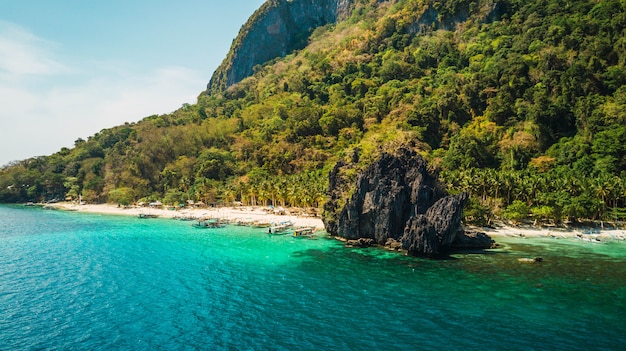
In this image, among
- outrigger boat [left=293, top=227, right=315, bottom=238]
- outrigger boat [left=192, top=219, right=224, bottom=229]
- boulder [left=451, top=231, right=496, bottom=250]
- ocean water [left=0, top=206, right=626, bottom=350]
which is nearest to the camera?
ocean water [left=0, top=206, right=626, bottom=350]

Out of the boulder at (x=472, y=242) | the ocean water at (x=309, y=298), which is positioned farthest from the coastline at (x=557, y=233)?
the boulder at (x=472, y=242)

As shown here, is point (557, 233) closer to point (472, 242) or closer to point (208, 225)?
point (472, 242)

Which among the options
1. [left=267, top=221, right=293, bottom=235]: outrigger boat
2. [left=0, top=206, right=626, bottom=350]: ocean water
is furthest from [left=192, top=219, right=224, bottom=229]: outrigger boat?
[left=0, top=206, right=626, bottom=350]: ocean water

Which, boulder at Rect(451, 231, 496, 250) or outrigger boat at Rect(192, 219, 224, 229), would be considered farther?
outrigger boat at Rect(192, 219, 224, 229)

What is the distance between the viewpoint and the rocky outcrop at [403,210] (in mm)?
56750

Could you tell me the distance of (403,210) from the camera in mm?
62344

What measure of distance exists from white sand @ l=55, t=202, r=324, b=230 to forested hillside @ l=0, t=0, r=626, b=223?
5383mm

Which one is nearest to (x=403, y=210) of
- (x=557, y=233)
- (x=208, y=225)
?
(x=557, y=233)

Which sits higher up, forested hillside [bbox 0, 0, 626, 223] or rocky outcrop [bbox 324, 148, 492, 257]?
forested hillside [bbox 0, 0, 626, 223]

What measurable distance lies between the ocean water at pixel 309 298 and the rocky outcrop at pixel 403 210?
3.63 metres

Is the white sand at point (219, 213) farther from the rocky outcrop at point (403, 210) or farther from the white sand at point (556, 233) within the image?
the white sand at point (556, 233)

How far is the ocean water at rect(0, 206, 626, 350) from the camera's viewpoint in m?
30.2

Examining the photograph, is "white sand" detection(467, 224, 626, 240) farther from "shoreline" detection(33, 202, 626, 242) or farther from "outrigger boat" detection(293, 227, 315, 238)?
"outrigger boat" detection(293, 227, 315, 238)

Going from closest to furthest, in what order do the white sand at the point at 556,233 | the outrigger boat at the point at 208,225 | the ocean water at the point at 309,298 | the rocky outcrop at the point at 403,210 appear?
1. the ocean water at the point at 309,298
2. the rocky outcrop at the point at 403,210
3. the white sand at the point at 556,233
4. the outrigger boat at the point at 208,225
